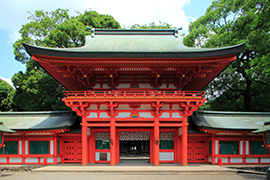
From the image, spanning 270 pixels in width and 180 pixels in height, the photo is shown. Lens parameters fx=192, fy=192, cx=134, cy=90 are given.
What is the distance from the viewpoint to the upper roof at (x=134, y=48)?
1066 centimetres

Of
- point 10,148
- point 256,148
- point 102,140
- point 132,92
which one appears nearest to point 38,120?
point 10,148

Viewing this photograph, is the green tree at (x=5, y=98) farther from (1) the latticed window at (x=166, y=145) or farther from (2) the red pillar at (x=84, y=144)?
(1) the latticed window at (x=166, y=145)

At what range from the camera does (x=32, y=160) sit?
13.1 metres

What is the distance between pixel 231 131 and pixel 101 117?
8575 millimetres

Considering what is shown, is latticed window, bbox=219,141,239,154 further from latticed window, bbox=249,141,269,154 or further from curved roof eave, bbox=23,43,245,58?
curved roof eave, bbox=23,43,245,58

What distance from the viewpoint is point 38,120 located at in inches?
566

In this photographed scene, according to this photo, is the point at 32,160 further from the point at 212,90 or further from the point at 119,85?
the point at 212,90

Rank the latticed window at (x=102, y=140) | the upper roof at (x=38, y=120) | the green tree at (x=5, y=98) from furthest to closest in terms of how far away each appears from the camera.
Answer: the green tree at (x=5, y=98), the latticed window at (x=102, y=140), the upper roof at (x=38, y=120)

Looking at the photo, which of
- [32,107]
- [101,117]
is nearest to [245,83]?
[101,117]

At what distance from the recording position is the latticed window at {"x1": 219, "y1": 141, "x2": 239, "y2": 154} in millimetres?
13281

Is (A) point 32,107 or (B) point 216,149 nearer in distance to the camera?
(B) point 216,149

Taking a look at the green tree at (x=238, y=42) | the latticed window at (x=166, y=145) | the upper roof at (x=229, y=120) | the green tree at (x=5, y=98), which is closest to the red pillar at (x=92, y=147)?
the latticed window at (x=166, y=145)

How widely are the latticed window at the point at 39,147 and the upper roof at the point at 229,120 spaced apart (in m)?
10.4

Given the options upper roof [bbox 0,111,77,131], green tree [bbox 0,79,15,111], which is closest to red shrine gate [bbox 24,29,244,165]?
upper roof [bbox 0,111,77,131]
